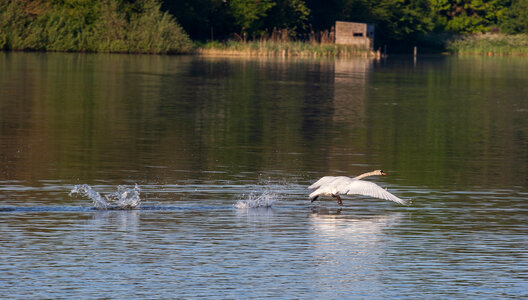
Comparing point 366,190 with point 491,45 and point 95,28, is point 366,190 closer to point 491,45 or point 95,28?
point 95,28

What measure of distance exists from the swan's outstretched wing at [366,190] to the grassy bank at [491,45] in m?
108

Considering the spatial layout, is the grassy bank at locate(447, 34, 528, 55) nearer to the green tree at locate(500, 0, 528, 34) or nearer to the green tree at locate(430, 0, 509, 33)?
the green tree at locate(500, 0, 528, 34)

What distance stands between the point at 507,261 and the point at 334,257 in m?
1.93

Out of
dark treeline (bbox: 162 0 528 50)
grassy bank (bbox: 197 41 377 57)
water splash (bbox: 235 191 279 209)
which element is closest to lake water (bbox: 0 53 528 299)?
water splash (bbox: 235 191 279 209)

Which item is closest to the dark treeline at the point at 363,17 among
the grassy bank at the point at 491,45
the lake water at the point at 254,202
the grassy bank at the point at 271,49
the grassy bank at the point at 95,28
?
the grassy bank at the point at 491,45

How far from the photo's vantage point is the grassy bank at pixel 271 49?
309ft

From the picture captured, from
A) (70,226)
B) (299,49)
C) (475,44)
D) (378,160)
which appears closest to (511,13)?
(475,44)

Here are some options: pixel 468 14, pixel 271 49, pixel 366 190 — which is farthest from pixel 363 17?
pixel 366 190

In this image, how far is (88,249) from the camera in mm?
11883

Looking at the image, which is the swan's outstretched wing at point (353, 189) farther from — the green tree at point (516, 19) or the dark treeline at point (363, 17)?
the green tree at point (516, 19)

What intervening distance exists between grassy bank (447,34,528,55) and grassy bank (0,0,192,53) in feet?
141

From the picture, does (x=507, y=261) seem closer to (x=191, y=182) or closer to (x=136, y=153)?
(x=191, y=182)

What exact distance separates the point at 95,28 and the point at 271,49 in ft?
54.5

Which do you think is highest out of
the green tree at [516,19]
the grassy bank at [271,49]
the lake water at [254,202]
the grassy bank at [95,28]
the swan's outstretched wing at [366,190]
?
the green tree at [516,19]
